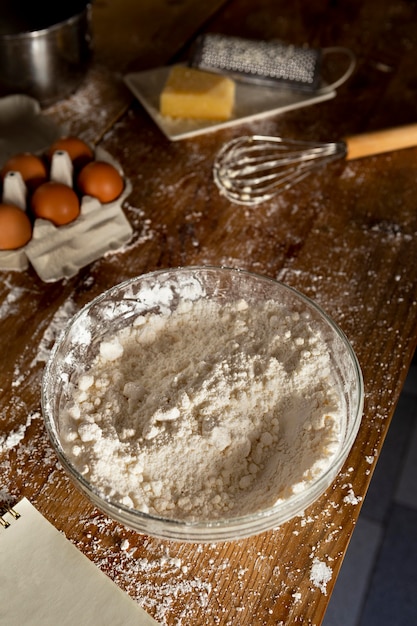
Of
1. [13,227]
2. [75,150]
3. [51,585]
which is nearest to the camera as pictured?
[51,585]

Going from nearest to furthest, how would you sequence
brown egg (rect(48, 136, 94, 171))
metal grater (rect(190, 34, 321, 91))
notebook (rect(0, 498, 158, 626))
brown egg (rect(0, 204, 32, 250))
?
1. notebook (rect(0, 498, 158, 626))
2. brown egg (rect(0, 204, 32, 250))
3. brown egg (rect(48, 136, 94, 171))
4. metal grater (rect(190, 34, 321, 91))

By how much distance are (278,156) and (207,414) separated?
67 centimetres

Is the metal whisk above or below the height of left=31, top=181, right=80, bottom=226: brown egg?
below

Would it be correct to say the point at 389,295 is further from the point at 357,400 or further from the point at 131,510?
the point at 131,510

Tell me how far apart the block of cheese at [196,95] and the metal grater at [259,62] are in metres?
0.08

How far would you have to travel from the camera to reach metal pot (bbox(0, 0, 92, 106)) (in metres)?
1.25

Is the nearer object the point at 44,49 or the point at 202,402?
the point at 202,402

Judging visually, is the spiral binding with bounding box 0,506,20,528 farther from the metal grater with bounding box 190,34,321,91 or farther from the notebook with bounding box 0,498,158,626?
the metal grater with bounding box 190,34,321,91

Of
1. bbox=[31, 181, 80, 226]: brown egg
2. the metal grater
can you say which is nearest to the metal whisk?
the metal grater

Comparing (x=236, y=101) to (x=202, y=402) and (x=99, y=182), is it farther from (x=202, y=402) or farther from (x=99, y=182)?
(x=202, y=402)

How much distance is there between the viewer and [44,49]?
4.16 feet

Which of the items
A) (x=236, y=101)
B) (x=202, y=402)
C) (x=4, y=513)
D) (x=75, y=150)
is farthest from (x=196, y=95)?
(x=4, y=513)

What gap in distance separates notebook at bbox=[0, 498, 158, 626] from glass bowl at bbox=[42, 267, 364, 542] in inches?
3.7

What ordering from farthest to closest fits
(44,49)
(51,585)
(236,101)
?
(236,101), (44,49), (51,585)
